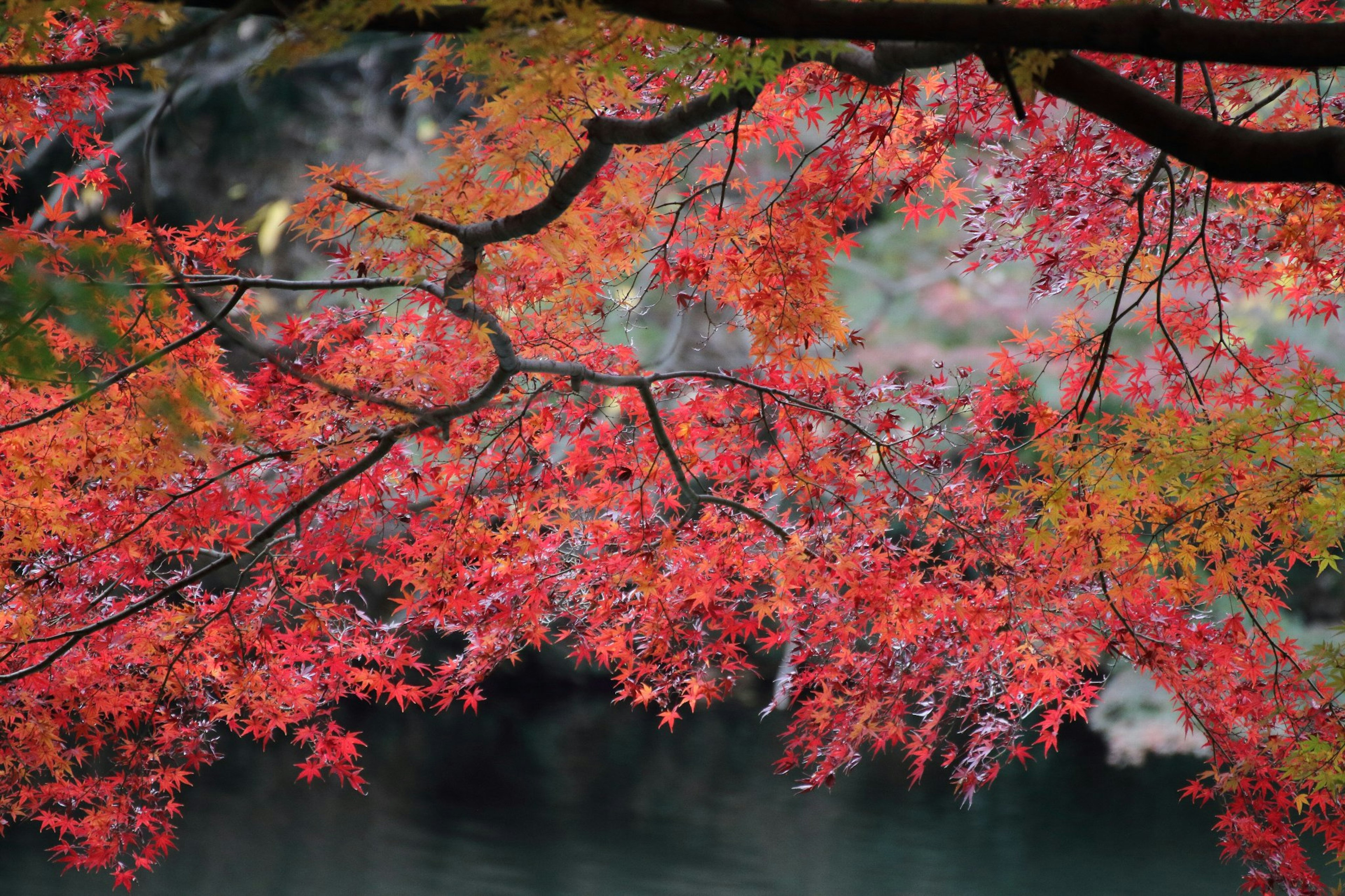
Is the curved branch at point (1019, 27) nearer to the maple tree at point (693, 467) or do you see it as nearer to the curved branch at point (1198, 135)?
the curved branch at point (1198, 135)

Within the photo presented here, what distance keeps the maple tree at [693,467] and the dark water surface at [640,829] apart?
336 centimetres

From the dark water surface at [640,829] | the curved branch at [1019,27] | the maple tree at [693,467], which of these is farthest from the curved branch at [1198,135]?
the dark water surface at [640,829]

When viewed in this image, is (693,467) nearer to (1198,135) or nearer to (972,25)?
(1198,135)

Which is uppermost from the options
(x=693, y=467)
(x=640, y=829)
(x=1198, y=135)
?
(x=1198, y=135)

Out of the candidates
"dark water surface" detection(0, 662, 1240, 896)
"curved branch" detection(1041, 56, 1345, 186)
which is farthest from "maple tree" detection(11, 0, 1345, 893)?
"dark water surface" detection(0, 662, 1240, 896)

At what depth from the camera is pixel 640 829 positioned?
7809mm

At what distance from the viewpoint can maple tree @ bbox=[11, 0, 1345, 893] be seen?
295cm

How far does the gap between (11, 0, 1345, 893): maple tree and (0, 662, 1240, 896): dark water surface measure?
3362 mm

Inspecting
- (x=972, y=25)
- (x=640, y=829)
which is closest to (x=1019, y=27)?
(x=972, y=25)

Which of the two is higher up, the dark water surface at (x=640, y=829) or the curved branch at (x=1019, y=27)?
the curved branch at (x=1019, y=27)

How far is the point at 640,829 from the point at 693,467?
197 inches

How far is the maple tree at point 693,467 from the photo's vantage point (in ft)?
9.68

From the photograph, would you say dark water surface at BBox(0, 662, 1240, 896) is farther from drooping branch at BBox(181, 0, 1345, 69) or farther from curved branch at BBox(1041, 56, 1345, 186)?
drooping branch at BBox(181, 0, 1345, 69)

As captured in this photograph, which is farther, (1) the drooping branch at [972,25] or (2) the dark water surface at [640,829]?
(2) the dark water surface at [640,829]
